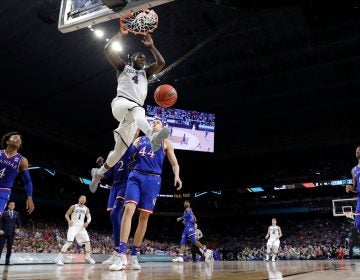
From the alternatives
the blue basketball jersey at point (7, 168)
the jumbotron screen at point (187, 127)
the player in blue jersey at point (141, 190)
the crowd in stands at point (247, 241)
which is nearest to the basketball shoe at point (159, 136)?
the player in blue jersey at point (141, 190)

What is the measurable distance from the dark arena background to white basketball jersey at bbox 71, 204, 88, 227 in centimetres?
122

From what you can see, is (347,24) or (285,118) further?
(285,118)

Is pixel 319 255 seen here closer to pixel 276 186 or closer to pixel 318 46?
pixel 276 186

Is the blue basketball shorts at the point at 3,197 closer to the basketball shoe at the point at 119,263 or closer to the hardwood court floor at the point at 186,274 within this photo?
the hardwood court floor at the point at 186,274

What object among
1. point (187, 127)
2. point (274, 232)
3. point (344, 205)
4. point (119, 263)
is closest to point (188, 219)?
point (274, 232)

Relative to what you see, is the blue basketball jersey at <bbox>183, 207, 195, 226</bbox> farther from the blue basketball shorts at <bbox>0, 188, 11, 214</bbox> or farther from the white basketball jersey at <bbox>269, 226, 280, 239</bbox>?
the blue basketball shorts at <bbox>0, 188, 11, 214</bbox>

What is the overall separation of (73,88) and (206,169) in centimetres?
1375

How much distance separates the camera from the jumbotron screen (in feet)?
69.1

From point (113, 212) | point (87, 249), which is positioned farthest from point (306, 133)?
point (113, 212)

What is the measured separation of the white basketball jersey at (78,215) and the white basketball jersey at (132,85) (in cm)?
674

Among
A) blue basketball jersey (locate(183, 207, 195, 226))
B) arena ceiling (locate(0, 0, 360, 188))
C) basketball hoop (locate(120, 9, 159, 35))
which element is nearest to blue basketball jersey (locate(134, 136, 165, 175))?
basketball hoop (locate(120, 9, 159, 35))

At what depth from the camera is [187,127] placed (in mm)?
21516

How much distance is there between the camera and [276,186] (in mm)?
26547

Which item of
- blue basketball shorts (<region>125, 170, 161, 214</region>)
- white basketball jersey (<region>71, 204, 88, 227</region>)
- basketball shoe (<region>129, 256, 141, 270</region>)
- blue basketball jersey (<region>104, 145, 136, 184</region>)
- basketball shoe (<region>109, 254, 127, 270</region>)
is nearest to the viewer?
basketball shoe (<region>109, 254, 127, 270</region>)
